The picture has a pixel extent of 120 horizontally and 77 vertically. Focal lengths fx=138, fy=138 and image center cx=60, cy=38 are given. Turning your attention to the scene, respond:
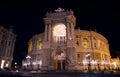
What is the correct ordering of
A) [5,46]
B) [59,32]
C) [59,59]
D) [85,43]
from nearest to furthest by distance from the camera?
1. [59,59]
2. [59,32]
3. [5,46]
4. [85,43]

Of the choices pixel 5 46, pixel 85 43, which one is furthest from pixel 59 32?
pixel 5 46

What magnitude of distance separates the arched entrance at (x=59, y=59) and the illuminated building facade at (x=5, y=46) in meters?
19.2

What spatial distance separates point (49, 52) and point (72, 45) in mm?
8179

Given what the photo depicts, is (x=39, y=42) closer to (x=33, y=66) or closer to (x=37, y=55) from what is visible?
(x=37, y=55)

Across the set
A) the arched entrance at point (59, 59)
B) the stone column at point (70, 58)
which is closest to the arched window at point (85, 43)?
the stone column at point (70, 58)

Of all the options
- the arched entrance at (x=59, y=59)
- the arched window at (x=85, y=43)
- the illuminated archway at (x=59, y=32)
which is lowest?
the arched entrance at (x=59, y=59)

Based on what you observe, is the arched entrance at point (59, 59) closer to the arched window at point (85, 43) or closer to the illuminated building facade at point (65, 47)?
the illuminated building facade at point (65, 47)

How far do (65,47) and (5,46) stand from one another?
74.8 feet

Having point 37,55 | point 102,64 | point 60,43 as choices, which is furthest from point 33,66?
point 102,64

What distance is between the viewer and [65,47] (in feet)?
152

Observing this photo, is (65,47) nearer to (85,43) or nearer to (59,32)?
(59,32)

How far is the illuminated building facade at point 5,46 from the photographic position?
4938 centimetres

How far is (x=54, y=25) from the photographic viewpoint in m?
51.1

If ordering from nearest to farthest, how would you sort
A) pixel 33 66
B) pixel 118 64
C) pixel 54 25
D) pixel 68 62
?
1. pixel 68 62
2. pixel 54 25
3. pixel 33 66
4. pixel 118 64
